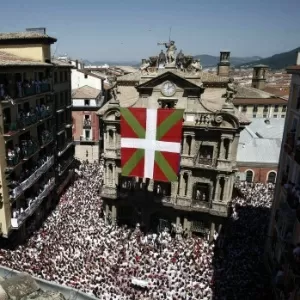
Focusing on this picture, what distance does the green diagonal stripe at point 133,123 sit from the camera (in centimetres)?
2941

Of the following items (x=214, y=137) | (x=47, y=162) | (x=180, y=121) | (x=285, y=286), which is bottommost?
(x=285, y=286)

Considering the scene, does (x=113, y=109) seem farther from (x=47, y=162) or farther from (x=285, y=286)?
(x=285, y=286)

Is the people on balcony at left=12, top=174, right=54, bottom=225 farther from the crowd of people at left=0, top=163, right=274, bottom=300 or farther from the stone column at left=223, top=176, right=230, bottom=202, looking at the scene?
the stone column at left=223, top=176, right=230, bottom=202

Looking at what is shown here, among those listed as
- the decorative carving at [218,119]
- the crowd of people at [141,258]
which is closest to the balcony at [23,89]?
the crowd of people at [141,258]

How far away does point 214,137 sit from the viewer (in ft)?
102

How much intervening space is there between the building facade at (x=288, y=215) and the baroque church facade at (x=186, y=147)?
5.58m

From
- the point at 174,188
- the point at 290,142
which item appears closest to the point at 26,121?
the point at 174,188

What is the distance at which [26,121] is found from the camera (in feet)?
98.8

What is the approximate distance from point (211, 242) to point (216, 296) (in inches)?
347

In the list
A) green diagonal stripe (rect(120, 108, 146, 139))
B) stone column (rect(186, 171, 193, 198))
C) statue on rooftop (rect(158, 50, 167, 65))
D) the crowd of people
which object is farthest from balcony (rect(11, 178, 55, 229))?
→ statue on rooftop (rect(158, 50, 167, 65))

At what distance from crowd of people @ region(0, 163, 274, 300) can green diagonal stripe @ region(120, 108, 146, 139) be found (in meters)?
11.2

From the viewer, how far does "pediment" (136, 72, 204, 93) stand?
30625 millimetres

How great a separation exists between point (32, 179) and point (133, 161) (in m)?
10.5

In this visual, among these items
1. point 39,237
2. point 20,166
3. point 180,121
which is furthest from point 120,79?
point 39,237
